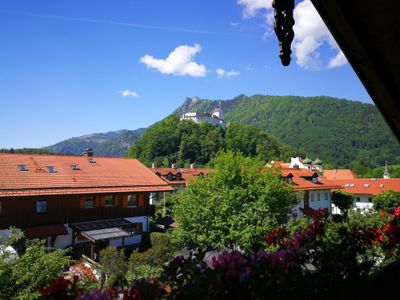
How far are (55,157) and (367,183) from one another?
49.0 meters

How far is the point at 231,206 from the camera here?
22.8 m

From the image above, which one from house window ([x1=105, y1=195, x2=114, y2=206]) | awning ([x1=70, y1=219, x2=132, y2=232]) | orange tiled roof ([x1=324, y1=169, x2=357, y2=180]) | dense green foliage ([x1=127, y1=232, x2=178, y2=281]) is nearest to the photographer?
dense green foliage ([x1=127, y1=232, x2=178, y2=281])

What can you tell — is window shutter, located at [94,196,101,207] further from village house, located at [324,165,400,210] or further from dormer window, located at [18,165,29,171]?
village house, located at [324,165,400,210]

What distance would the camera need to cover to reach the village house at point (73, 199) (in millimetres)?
22188

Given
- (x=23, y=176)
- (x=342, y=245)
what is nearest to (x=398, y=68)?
(x=342, y=245)

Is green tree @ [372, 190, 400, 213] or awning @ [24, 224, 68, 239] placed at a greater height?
awning @ [24, 224, 68, 239]

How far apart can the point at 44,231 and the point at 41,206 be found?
1.77 m

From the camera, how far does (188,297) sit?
156 centimetres

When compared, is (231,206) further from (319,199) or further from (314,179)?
(314,179)

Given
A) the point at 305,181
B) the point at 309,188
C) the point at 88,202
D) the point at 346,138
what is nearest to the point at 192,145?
the point at 305,181

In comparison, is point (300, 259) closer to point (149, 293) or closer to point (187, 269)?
point (187, 269)

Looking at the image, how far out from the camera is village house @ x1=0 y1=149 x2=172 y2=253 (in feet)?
72.8

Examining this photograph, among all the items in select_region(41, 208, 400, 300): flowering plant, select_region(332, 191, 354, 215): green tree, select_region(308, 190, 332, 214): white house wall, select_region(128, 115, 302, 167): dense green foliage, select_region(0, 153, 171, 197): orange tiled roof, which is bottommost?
select_region(332, 191, 354, 215): green tree

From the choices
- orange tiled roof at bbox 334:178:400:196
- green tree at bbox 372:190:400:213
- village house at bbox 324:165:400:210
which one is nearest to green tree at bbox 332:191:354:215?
village house at bbox 324:165:400:210
